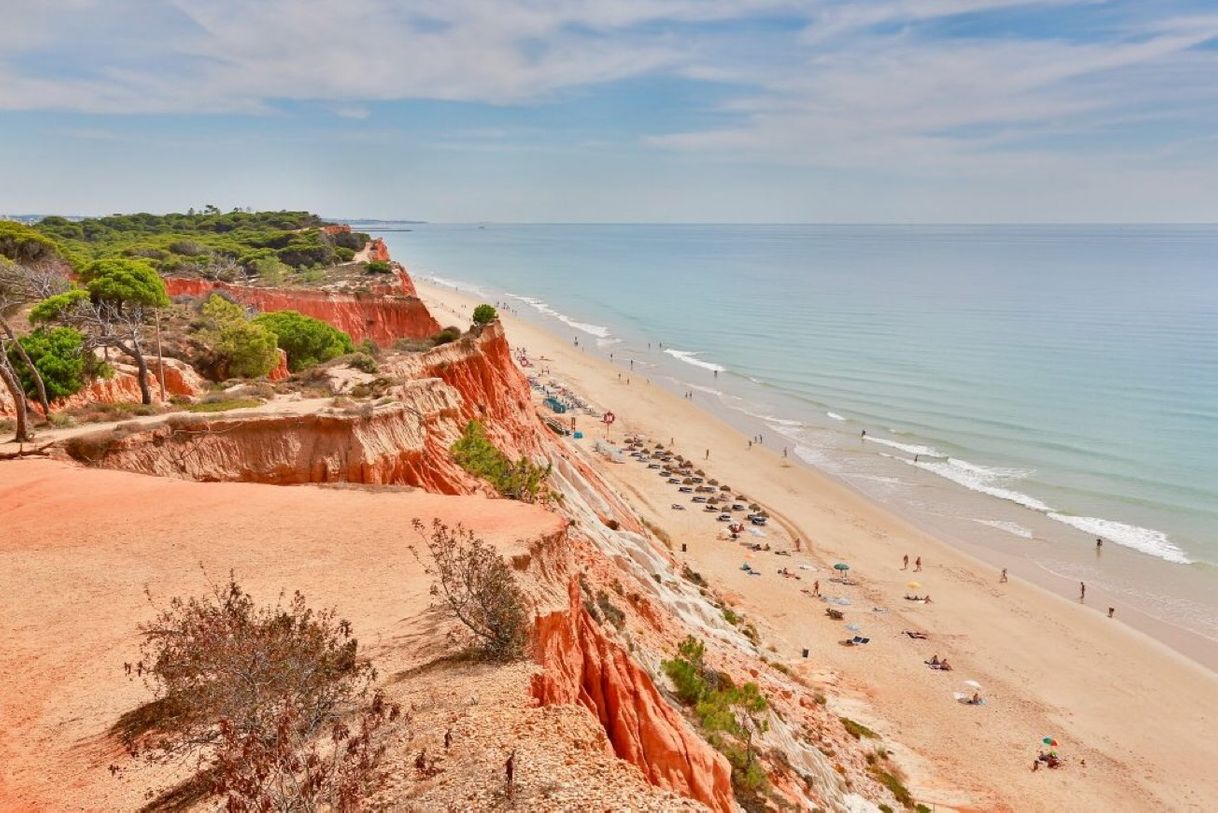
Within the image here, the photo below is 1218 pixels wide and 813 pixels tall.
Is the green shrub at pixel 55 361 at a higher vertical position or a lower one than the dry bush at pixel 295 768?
higher

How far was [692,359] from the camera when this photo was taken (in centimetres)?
8744

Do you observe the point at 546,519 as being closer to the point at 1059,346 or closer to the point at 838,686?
the point at 838,686

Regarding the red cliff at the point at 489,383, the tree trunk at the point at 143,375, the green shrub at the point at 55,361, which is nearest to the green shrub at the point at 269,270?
the red cliff at the point at 489,383

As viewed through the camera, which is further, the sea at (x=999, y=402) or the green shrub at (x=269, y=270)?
the green shrub at (x=269, y=270)

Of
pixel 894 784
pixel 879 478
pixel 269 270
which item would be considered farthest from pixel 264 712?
pixel 269 270

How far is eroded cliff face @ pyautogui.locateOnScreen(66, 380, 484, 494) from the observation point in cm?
1955

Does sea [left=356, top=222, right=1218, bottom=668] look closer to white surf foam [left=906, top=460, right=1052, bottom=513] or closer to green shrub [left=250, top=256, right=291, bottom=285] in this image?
white surf foam [left=906, top=460, right=1052, bottom=513]

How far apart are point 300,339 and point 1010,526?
40.9 metres

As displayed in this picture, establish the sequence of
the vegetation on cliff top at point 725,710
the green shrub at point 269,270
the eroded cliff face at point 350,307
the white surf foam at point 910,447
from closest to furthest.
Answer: the vegetation on cliff top at point 725,710, the eroded cliff face at point 350,307, the white surf foam at point 910,447, the green shrub at point 269,270

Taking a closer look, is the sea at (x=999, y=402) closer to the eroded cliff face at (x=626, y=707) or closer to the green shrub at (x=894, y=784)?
the green shrub at (x=894, y=784)

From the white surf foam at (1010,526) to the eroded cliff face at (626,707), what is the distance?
116 ft

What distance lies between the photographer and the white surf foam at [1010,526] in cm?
4259

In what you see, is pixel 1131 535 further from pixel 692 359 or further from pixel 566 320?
pixel 566 320

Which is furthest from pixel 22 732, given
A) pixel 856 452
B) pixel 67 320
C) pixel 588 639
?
pixel 856 452
